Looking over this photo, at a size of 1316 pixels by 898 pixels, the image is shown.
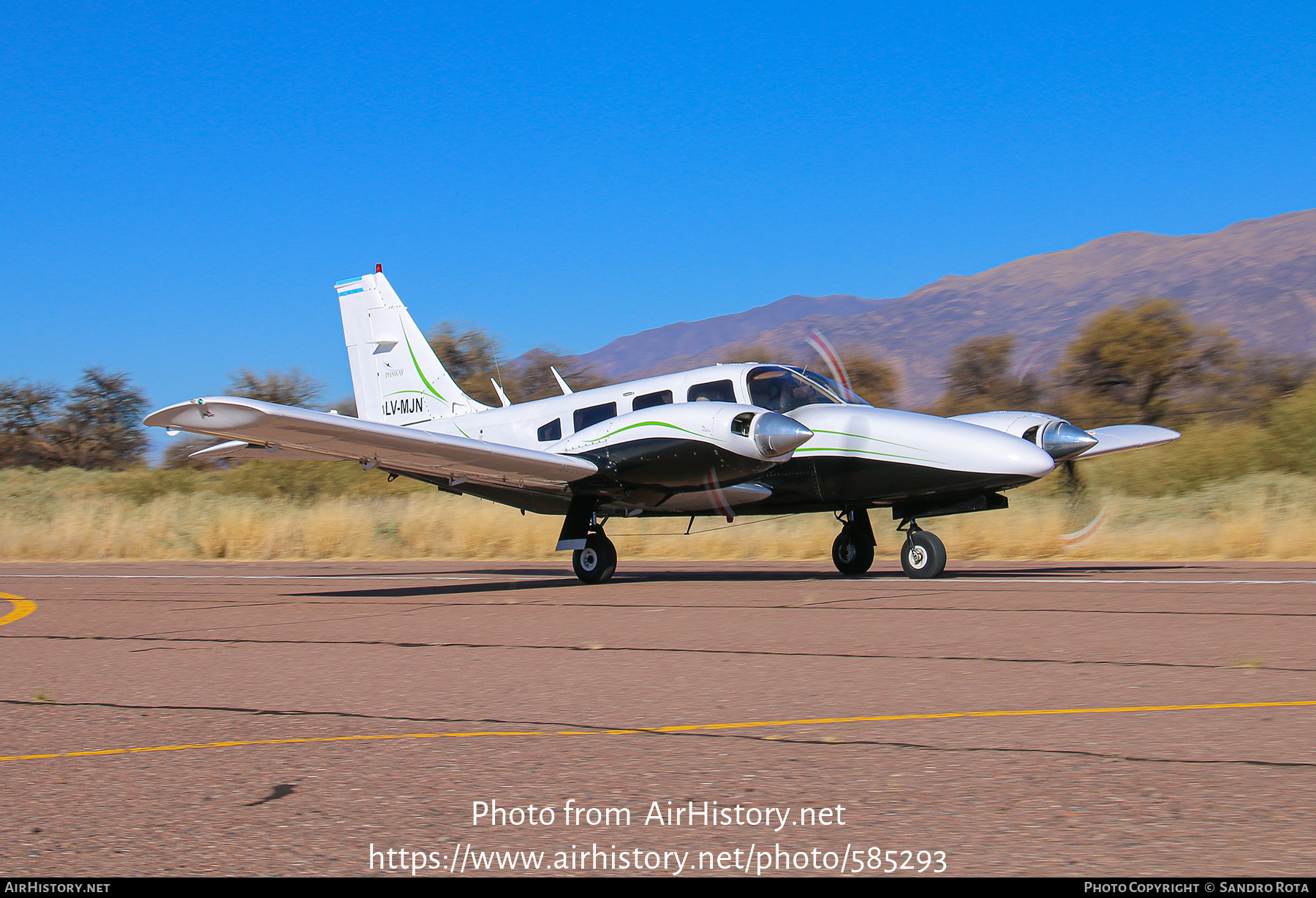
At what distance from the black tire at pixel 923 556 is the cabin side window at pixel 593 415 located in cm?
408

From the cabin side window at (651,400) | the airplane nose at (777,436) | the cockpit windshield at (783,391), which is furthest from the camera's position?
the cabin side window at (651,400)

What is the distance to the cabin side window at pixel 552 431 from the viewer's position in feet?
49.5

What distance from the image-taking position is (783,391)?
1360 centimetres

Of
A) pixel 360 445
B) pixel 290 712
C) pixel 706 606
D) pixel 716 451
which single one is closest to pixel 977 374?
pixel 716 451

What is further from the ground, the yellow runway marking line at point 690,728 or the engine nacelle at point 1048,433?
the engine nacelle at point 1048,433

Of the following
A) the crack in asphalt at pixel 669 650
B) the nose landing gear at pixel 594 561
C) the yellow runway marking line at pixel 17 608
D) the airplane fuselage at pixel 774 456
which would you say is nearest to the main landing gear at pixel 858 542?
the airplane fuselage at pixel 774 456

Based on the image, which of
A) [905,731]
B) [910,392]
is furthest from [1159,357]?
[910,392]

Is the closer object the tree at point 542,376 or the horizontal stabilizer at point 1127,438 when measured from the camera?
the horizontal stabilizer at point 1127,438

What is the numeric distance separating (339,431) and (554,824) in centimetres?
926

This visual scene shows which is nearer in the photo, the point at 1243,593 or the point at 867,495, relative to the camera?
the point at 1243,593

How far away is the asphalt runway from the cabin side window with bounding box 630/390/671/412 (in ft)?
13.8

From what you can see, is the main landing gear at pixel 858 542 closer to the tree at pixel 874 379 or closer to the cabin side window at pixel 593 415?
the cabin side window at pixel 593 415
